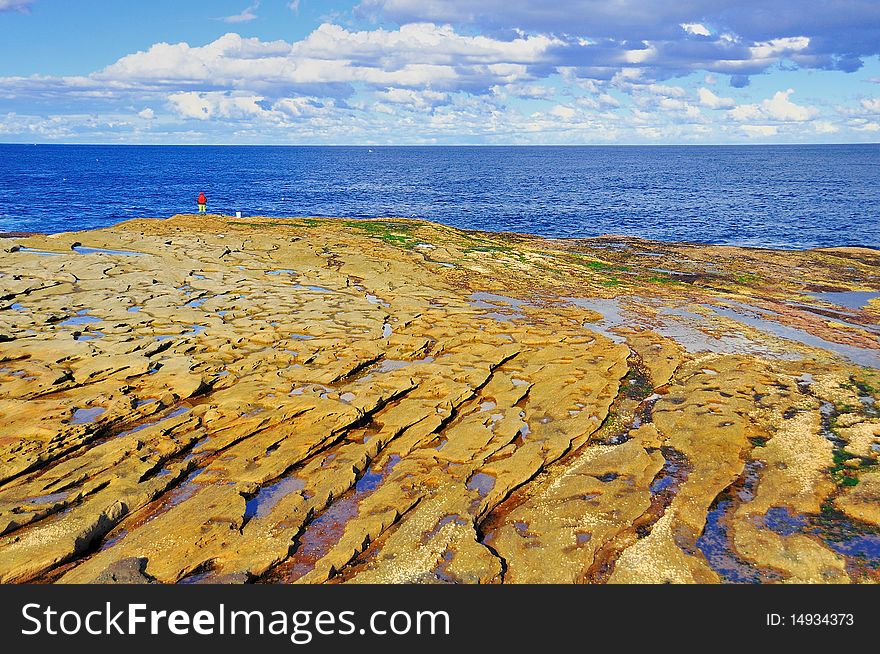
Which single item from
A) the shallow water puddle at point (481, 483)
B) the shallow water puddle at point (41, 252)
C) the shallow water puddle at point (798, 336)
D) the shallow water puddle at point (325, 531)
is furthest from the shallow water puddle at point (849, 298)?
the shallow water puddle at point (41, 252)

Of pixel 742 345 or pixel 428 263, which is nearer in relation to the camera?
pixel 742 345

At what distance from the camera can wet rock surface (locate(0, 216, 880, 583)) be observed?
9.02m

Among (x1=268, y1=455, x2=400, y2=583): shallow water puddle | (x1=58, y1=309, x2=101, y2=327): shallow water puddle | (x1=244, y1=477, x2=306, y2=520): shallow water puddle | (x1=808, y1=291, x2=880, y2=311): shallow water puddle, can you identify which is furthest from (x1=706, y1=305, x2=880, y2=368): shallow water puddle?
(x1=58, y1=309, x2=101, y2=327): shallow water puddle

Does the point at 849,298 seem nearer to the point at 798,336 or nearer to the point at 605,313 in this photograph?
the point at 798,336

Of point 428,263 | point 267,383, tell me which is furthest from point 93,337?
point 428,263

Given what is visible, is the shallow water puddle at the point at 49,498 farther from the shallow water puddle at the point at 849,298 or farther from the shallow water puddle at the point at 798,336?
the shallow water puddle at the point at 849,298

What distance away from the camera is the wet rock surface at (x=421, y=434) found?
9016 millimetres

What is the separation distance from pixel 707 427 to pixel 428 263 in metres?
18.3

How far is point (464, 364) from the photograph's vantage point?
53.7ft

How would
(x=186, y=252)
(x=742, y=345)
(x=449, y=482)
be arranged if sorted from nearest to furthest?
(x=449, y=482) < (x=742, y=345) < (x=186, y=252)

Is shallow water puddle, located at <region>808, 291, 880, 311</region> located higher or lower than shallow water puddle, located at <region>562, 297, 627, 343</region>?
lower

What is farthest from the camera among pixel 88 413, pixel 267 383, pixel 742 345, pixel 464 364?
pixel 742 345

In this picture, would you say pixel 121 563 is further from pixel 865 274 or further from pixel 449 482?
pixel 865 274

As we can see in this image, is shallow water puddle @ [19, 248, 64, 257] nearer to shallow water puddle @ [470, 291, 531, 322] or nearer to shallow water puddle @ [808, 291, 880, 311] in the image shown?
shallow water puddle @ [470, 291, 531, 322]
